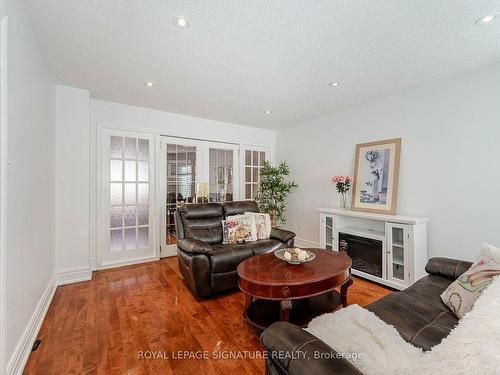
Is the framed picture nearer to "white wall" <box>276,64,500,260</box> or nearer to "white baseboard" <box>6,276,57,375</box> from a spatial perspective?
"white wall" <box>276,64,500,260</box>

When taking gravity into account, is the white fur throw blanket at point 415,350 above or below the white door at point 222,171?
below

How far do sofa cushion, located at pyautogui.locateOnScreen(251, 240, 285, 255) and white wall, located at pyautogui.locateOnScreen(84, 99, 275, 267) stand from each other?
2.33 metres

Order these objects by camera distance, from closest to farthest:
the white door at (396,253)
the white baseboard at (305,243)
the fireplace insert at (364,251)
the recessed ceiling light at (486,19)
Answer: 1. the recessed ceiling light at (486,19)
2. the white door at (396,253)
3. the fireplace insert at (364,251)
4. the white baseboard at (305,243)


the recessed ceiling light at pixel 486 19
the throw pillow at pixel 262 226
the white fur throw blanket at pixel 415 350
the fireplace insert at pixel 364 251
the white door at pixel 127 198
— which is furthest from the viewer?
the white door at pixel 127 198

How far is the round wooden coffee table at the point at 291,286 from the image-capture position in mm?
1745

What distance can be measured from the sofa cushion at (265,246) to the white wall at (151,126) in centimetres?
233

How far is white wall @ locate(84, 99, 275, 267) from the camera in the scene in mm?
3330

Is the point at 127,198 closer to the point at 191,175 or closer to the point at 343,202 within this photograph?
the point at 191,175

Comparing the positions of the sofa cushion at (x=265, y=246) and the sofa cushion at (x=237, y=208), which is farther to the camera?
the sofa cushion at (x=237, y=208)

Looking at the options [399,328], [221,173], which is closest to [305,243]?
[221,173]

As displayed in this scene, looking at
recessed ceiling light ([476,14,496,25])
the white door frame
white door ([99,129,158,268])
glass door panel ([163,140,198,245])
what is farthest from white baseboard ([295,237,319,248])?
the white door frame

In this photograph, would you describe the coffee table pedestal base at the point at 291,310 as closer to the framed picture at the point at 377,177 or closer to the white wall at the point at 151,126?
the framed picture at the point at 377,177

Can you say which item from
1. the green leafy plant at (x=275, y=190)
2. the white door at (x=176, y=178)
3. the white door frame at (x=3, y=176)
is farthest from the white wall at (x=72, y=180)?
the green leafy plant at (x=275, y=190)

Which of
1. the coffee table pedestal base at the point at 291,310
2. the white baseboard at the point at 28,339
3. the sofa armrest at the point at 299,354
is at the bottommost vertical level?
the white baseboard at the point at 28,339
